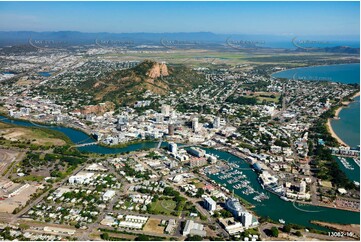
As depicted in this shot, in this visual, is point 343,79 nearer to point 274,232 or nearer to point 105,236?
point 274,232

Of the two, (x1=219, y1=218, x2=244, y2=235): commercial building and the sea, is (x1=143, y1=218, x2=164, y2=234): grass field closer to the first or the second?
(x1=219, y1=218, x2=244, y2=235): commercial building

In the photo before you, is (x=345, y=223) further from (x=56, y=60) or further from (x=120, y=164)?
(x=56, y=60)

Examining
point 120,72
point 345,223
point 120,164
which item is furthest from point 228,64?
point 345,223

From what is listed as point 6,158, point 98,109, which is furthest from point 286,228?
point 98,109

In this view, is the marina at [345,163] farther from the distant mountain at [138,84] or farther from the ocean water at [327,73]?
the ocean water at [327,73]

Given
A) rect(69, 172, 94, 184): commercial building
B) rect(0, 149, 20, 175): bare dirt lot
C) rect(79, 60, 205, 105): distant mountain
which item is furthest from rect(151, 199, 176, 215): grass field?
rect(79, 60, 205, 105): distant mountain

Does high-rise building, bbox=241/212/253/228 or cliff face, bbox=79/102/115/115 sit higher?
cliff face, bbox=79/102/115/115

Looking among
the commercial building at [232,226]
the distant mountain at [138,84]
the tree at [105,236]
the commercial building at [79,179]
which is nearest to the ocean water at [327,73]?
the distant mountain at [138,84]
